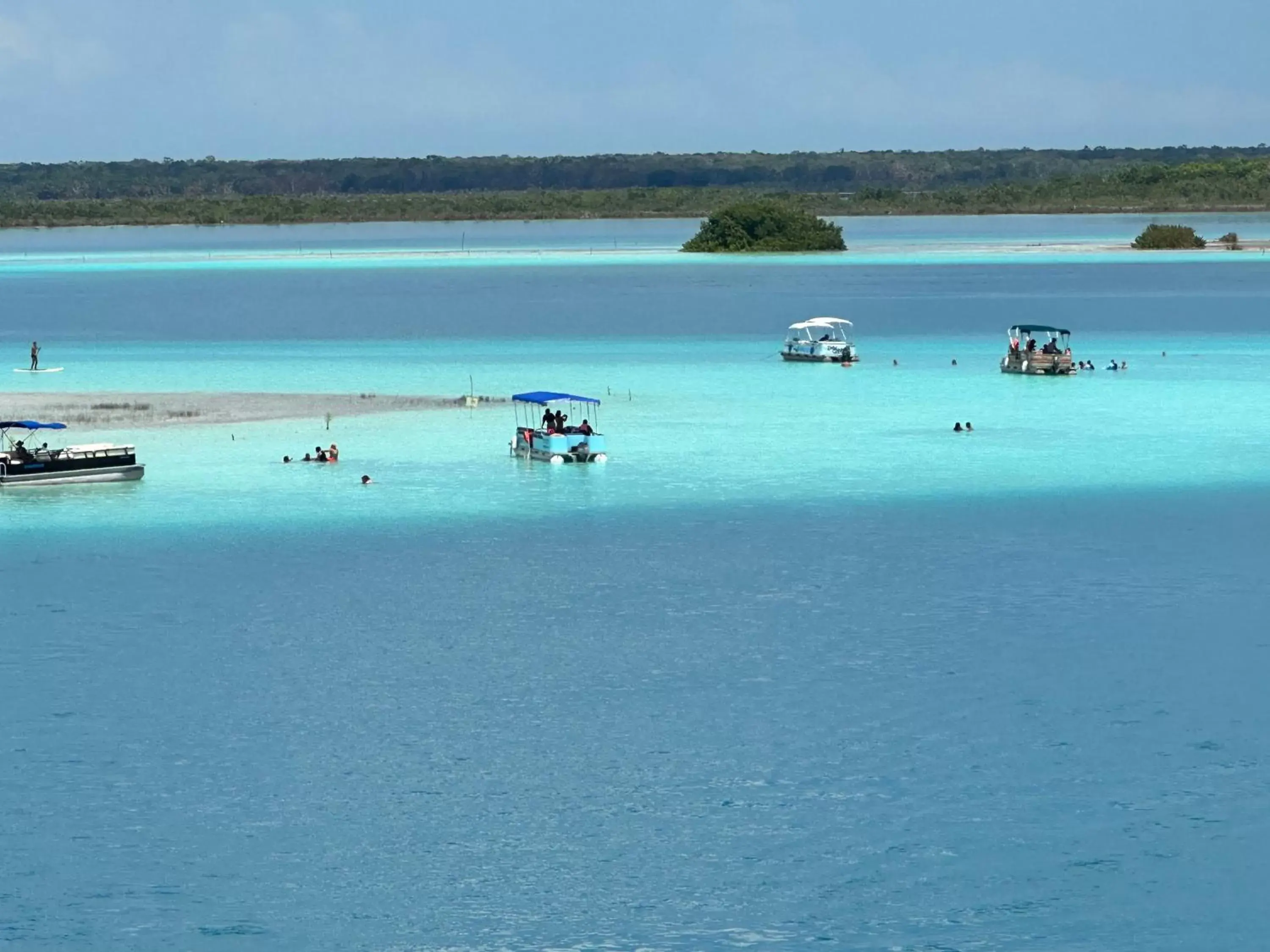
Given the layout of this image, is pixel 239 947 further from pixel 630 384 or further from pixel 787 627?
pixel 630 384

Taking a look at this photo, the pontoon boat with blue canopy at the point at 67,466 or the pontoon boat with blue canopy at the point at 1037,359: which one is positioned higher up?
the pontoon boat with blue canopy at the point at 1037,359

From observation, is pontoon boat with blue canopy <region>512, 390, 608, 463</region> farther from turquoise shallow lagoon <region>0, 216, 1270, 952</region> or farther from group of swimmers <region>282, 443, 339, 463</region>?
group of swimmers <region>282, 443, 339, 463</region>

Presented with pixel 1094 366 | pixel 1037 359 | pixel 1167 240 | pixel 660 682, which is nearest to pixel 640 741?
pixel 660 682

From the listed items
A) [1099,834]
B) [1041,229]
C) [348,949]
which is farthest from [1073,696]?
[1041,229]

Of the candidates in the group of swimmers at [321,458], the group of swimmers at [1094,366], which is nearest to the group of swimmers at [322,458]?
the group of swimmers at [321,458]

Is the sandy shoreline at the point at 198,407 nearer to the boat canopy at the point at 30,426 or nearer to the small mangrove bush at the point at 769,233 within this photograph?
the boat canopy at the point at 30,426

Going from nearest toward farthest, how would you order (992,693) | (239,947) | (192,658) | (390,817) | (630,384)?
(239,947) < (390,817) < (992,693) < (192,658) < (630,384)

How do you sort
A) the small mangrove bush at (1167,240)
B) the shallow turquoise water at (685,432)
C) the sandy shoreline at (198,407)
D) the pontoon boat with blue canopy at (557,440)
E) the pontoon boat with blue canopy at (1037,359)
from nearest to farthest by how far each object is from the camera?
the shallow turquoise water at (685,432) < the pontoon boat with blue canopy at (557,440) < the sandy shoreline at (198,407) < the pontoon boat with blue canopy at (1037,359) < the small mangrove bush at (1167,240)

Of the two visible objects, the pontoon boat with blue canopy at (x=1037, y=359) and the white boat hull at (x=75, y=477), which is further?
the pontoon boat with blue canopy at (x=1037, y=359)
